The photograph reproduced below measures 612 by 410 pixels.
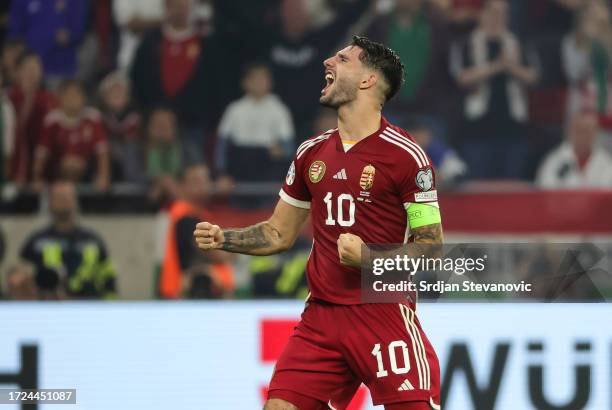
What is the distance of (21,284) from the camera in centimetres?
947

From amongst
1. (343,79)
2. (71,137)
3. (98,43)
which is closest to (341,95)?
(343,79)

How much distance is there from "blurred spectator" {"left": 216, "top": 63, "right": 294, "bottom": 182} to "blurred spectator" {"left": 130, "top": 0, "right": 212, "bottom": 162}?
421 millimetres

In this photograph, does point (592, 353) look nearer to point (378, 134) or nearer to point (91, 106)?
point (378, 134)

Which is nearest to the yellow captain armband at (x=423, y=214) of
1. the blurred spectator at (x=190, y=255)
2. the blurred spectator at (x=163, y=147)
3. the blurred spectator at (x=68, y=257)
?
the blurred spectator at (x=190, y=255)

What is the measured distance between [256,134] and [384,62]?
5707 millimetres

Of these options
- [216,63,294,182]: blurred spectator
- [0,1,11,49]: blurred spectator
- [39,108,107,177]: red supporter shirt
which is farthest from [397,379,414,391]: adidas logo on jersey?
[0,1,11,49]: blurred spectator

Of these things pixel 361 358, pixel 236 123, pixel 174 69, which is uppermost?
pixel 174 69

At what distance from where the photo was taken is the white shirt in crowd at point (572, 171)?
10766 millimetres

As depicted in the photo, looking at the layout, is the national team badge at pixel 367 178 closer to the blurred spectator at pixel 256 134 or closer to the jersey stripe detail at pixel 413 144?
the jersey stripe detail at pixel 413 144

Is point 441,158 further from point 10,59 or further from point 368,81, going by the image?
point 368,81

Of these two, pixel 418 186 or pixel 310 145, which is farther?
pixel 310 145

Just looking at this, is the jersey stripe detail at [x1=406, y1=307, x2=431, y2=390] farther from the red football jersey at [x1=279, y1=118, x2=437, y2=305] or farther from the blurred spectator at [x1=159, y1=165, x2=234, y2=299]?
the blurred spectator at [x1=159, y1=165, x2=234, y2=299]

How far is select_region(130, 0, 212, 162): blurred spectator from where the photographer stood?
11.3m

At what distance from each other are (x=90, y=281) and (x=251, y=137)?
2.16 m
